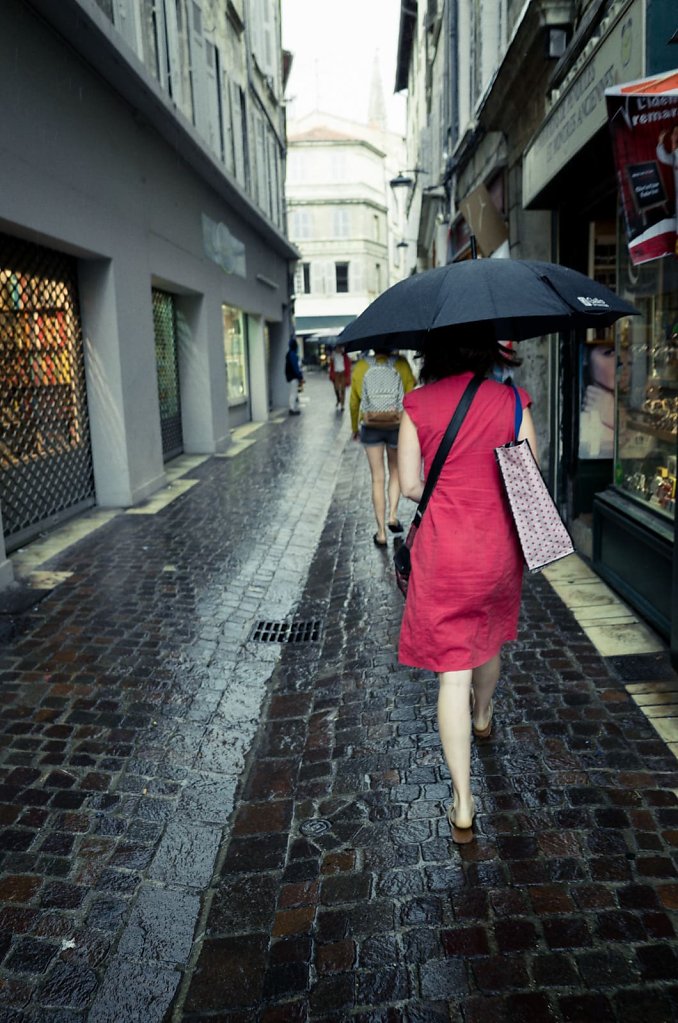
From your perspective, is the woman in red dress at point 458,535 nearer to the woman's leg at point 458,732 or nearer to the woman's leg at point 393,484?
the woman's leg at point 458,732

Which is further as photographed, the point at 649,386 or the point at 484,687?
the point at 649,386

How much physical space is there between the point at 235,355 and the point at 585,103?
1278 centimetres

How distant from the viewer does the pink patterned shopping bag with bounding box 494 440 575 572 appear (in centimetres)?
268

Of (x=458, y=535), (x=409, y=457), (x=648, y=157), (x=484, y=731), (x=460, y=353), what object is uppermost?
(x=648, y=157)

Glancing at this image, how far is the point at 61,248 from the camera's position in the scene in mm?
7465

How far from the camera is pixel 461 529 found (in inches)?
106

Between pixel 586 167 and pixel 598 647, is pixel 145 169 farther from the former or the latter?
pixel 598 647

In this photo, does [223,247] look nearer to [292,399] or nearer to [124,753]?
[292,399]

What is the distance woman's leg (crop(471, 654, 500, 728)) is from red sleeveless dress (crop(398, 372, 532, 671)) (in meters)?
0.30

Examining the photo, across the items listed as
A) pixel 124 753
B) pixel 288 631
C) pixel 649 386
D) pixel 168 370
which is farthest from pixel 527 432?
pixel 168 370

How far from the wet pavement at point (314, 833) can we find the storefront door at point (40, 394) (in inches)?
90.2

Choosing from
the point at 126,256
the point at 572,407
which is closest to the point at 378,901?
the point at 572,407

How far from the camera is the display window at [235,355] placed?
53.2 feet

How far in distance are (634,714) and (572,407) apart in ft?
12.1
